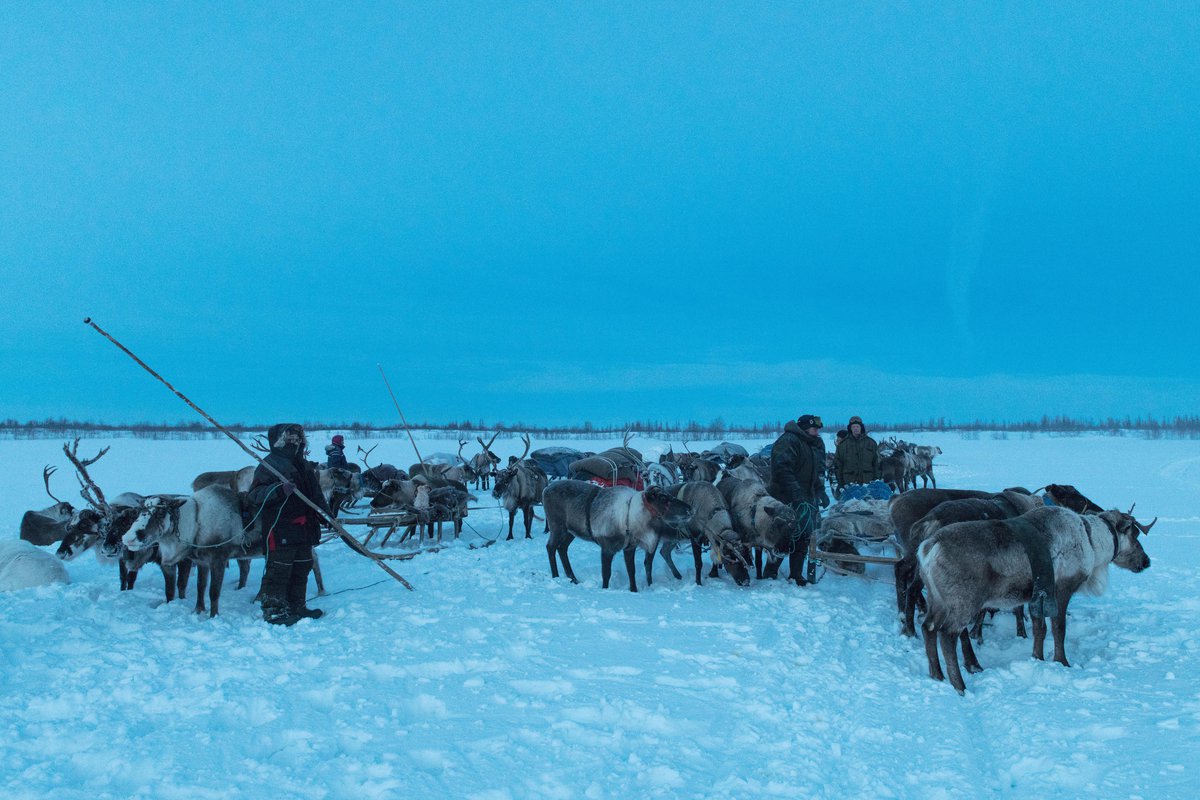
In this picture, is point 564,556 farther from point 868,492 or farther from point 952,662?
point 868,492

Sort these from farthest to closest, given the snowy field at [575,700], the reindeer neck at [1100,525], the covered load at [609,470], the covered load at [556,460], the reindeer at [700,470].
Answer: the covered load at [556,460]
the reindeer at [700,470]
the covered load at [609,470]
the reindeer neck at [1100,525]
the snowy field at [575,700]

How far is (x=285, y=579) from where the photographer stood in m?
6.56

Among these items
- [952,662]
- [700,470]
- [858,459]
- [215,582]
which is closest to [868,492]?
[858,459]

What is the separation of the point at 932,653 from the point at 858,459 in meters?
8.37

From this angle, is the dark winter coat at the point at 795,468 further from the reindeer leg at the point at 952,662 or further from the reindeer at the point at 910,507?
the reindeer leg at the point at 952,662

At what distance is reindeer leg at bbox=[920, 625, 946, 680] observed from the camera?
17.0 feet

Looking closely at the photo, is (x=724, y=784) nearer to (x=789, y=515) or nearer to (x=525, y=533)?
(x=789, y=515)

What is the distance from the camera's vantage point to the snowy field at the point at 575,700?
3.58 meters

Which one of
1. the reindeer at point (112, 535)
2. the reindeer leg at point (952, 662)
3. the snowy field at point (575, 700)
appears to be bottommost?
the snowy field at point (575, 700)

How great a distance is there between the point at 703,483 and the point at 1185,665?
4.83 meters

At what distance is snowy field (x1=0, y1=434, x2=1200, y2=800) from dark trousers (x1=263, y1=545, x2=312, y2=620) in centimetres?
27

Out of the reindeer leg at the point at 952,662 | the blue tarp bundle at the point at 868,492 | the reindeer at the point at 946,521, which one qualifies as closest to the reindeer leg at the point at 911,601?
the reindeer at the point at 946,521

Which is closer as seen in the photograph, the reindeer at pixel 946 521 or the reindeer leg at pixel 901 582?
the reindeer at pixel 946 521

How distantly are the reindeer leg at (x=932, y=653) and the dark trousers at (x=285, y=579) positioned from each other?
209 inches
